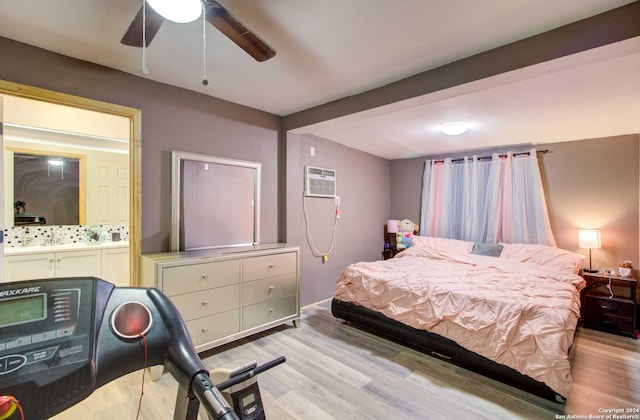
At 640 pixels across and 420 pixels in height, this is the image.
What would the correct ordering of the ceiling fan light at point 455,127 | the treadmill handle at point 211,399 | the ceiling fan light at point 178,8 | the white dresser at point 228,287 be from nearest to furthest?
the treadmill handle at point 211,399, the ceiling fan light at point 178,8, the white dresser at point 228,287, the ceiling fan light at point 455,127

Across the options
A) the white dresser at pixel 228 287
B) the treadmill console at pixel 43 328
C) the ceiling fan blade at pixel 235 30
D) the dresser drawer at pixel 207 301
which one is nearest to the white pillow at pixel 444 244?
the white dresser at pixel 228 287

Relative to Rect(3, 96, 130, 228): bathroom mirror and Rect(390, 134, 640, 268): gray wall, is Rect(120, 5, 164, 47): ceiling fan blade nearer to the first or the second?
Rect(3, 96, 130, 228): bathroom mirror

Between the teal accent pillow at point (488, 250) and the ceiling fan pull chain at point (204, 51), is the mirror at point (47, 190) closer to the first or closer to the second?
the ceiling fan pull chain at point (204, 51)

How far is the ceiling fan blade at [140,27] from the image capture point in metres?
1.36

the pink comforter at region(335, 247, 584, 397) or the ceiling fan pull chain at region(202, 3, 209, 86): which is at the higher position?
the ceiling fan pull chain at region(202, 3, 209, 86)

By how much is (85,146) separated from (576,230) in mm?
6299

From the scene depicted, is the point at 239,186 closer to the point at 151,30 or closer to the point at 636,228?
the point at 151,30

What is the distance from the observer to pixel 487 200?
4309 millimetres

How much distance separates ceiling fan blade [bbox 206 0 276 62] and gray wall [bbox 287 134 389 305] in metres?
1.95

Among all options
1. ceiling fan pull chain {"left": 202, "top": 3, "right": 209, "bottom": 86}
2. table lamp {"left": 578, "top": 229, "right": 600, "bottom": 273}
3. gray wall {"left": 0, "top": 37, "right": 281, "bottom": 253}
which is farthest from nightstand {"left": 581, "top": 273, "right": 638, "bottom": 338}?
ceiling fan pull chain {"left": 202, "top": 3, "right": 209, "bottom": 86}

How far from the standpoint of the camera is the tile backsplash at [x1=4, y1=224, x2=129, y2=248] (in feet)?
10.6

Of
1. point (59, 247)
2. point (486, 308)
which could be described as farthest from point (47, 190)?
point (486, 308)

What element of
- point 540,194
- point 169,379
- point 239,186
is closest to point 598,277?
point 540,194

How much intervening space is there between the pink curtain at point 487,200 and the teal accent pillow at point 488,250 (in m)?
0.28
